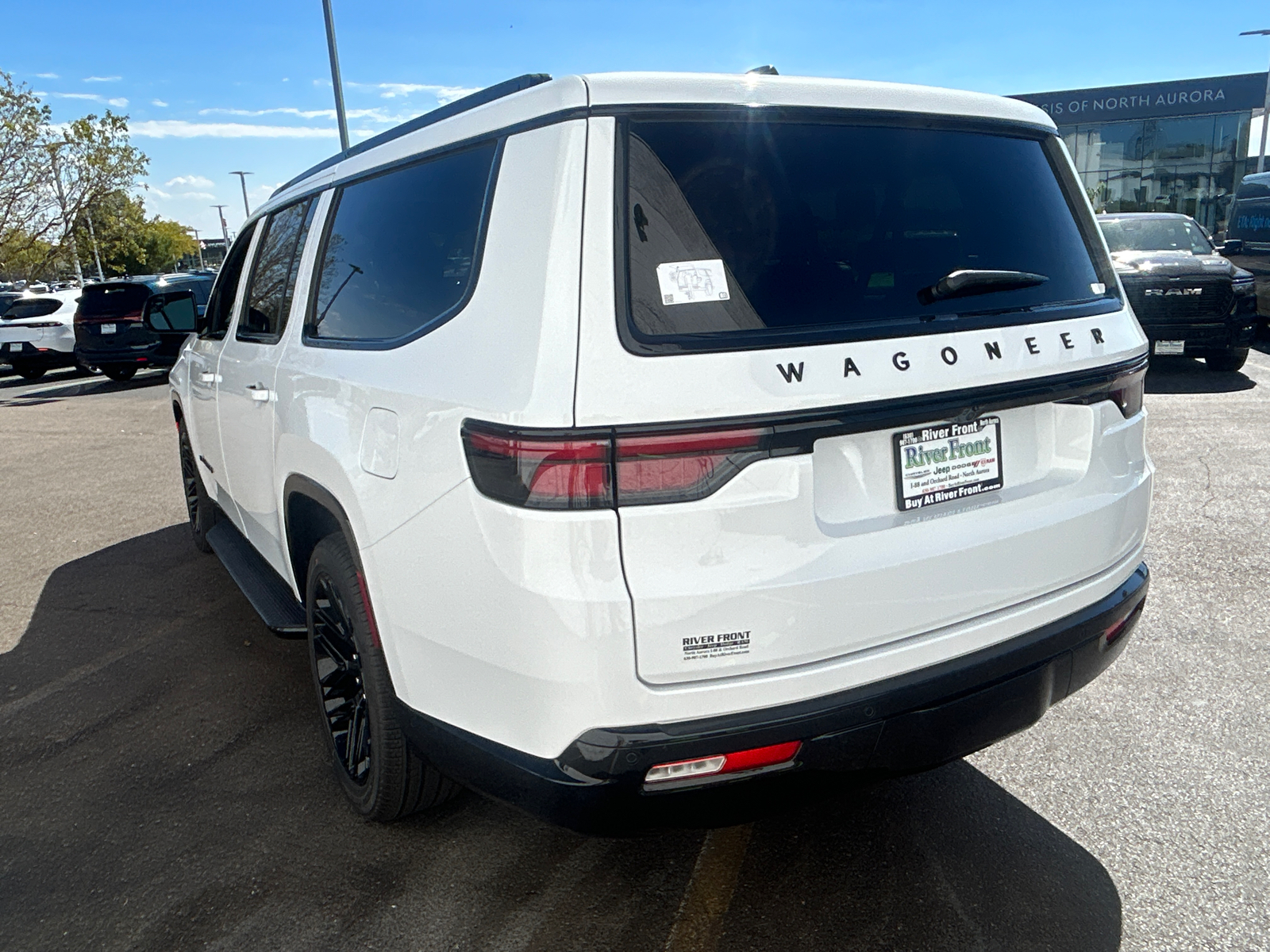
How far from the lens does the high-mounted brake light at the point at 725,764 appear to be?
1981 millimetres

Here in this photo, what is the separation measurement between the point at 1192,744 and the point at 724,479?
7.22 feet

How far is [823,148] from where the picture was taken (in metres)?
2.19

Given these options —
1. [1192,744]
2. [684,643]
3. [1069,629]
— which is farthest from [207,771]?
[1192,744]

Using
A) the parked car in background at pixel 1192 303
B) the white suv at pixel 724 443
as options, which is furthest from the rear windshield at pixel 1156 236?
the white suv at pixel 724 443

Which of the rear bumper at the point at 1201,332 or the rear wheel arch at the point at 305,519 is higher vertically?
the rear wheel arch at the point at 305,519

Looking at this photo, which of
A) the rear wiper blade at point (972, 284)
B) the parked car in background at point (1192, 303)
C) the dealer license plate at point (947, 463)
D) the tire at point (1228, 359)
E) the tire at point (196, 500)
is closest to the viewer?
the dealer license plate at point (947, 463)

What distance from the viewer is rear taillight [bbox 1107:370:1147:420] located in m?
2.50

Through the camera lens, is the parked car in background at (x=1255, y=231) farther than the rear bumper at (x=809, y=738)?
Yes

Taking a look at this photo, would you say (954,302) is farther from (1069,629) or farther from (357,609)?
(357,609)

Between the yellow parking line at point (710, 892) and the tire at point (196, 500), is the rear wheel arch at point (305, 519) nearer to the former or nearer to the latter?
the yellow parking line at point (710, 892)

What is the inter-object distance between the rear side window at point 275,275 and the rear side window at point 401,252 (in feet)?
1.05

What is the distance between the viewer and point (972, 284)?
2.26 metres

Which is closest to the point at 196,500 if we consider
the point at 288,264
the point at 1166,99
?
the point at 288,264

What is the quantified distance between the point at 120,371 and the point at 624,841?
16265mm
